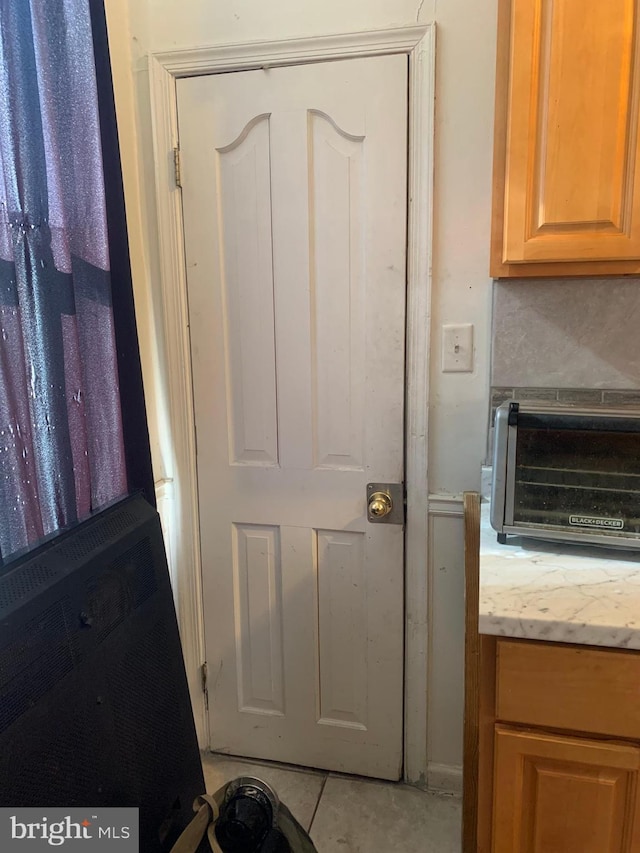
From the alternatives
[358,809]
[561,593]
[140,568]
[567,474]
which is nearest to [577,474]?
[567,474]

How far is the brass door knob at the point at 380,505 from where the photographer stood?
1688mm

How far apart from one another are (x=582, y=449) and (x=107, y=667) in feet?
3.31

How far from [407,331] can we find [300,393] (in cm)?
34

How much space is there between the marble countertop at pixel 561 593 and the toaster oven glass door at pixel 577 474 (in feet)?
0.20

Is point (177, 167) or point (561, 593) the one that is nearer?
point (561, 593)

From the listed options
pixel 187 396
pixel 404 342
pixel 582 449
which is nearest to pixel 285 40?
pixel 404 342

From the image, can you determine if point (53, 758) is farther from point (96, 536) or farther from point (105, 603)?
point (96, 536)

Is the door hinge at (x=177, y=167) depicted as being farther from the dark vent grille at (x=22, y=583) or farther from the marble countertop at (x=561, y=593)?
the marble countertop at (x=561, y=593)

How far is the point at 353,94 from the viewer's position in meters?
1.56

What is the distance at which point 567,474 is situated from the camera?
1270 mm

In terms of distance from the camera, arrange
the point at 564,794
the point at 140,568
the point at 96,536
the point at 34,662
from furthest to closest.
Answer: the point at 140,568
the point at 96,536
the point at 564,794
the point at 34,662

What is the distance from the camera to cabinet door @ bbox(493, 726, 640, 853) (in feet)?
3.41

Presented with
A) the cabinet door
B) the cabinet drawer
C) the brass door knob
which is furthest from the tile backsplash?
the cabinet door

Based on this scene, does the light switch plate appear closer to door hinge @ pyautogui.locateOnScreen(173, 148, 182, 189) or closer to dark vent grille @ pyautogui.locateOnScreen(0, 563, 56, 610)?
door hinge @ pyautogui.locateOnScreen(173, 148, 182, 189)
